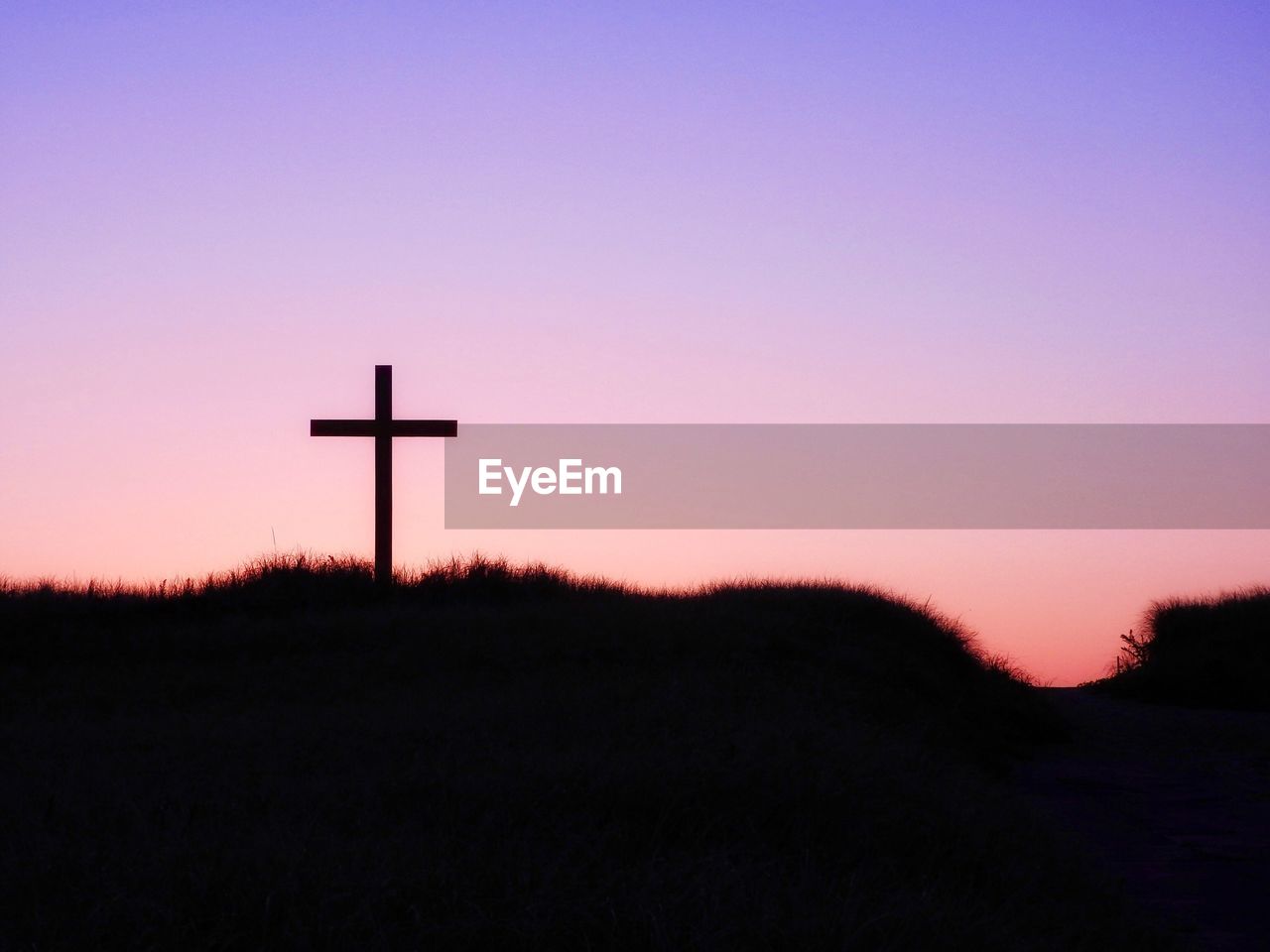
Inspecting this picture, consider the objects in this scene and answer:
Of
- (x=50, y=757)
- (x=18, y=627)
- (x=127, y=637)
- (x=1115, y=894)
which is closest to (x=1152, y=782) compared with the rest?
(x=1115, y=894)

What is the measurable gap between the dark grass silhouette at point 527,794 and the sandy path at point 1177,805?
1.72 ft

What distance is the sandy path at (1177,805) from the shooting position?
21.8 ft

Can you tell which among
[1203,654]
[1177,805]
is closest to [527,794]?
[1177,805]

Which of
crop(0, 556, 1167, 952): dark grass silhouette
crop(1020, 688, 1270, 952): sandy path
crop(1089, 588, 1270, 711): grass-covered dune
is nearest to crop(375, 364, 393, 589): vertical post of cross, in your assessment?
crop(0, 556, 1167, 952): dark grass silhouette

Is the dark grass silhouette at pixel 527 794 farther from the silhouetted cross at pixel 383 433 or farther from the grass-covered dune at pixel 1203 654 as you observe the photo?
the grass-covered dune at pixel 1203 654

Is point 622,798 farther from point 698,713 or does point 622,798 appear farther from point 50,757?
point 50,757

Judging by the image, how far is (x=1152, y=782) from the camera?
10.8 meters

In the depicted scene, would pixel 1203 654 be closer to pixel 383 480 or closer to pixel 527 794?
pixel 383 480

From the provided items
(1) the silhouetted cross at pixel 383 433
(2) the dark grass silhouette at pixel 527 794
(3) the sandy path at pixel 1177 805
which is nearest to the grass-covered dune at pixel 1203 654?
(3) the sandy path at pixel 1177 805

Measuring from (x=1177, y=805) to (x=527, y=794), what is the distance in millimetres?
5645

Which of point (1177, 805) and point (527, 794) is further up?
point (527, 794)

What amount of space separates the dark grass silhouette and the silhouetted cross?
3.55m

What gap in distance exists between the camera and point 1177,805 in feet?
31.8

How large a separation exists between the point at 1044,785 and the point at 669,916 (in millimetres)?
6687
